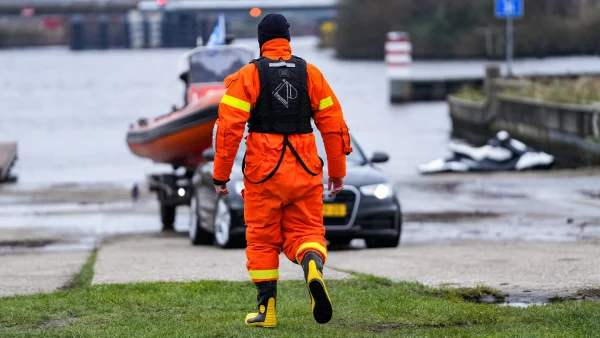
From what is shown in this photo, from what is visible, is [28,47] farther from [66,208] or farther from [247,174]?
[247,174]

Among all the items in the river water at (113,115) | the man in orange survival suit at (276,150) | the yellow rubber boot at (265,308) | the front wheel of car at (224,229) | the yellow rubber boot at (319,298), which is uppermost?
the man in orange survival suit at (276,150)

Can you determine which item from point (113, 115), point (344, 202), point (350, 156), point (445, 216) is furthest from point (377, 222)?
point (113, 115)

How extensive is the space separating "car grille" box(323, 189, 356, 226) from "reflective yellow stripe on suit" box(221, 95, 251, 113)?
5.76m

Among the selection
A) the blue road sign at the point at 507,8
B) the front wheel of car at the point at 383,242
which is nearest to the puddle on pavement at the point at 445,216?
the front wheel of car at the point at 383,242

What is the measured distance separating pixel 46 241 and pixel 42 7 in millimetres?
117614

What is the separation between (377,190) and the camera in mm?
13977

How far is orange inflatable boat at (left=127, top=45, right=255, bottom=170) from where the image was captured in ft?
59.4

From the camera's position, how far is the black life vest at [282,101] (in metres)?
8.09

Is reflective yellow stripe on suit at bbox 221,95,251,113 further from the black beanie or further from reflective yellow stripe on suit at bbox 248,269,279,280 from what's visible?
reflective yellow stripe on suit at bbox 248,269,279,280

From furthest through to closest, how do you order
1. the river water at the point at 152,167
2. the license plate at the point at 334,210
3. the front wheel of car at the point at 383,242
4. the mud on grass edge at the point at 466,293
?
the river water at the point at 152,167 < the front wheel of car at the point at 383,242 < the license plate at the point at 334,210 < the mud on grass edge at the point at 466,293

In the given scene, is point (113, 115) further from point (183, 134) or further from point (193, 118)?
point (193, 118)

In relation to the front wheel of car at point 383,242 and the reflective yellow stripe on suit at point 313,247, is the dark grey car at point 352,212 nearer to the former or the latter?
the front wheel of car at point 383,242

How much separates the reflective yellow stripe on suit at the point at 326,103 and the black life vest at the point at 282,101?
8 centimetres

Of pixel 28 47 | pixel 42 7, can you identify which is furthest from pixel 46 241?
pixel 28 47
